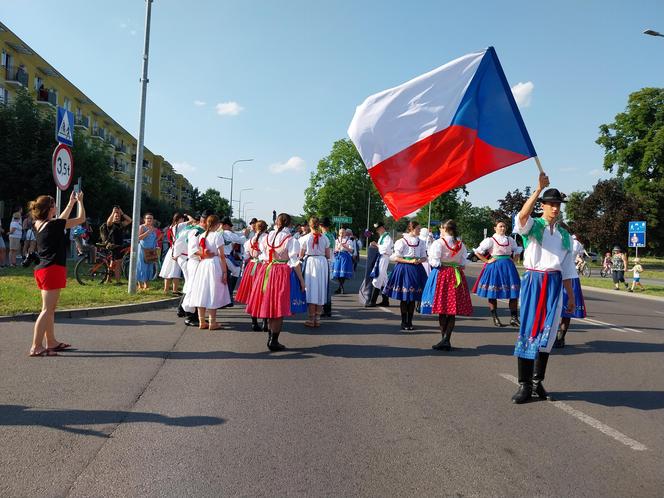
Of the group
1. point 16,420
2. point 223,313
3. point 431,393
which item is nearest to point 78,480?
point 16,420

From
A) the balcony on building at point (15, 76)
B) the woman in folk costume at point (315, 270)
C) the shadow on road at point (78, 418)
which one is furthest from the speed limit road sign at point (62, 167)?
the balcony on building at point (15, 76)

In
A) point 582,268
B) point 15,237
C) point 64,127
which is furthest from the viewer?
point 582,268

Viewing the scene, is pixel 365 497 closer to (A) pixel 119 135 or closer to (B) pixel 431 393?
(B) pixel 431 393

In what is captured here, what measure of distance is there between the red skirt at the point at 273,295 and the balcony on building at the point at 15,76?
4017cm

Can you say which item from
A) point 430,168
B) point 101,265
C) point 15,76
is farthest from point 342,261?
point 15,76

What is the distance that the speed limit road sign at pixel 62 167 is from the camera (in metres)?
9.44

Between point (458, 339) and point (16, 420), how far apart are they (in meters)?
6.49

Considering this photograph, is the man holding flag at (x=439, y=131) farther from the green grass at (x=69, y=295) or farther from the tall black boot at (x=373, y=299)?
the green grass at (x=69, y=295)

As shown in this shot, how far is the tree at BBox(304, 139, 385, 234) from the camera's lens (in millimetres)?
82000

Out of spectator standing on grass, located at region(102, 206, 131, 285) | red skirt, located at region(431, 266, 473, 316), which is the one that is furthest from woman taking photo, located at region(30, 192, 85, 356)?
spectator standing on grass, located at region(102, 206, 131, 285)

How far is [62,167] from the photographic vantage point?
31.9 ft

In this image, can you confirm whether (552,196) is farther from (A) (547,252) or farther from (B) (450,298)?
(B) (450,298)

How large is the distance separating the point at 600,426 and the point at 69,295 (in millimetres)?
10407

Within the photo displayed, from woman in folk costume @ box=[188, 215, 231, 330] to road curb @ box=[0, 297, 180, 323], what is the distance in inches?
91.9
